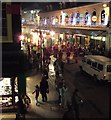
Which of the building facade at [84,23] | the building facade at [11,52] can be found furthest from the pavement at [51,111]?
the building facade at [84,23]

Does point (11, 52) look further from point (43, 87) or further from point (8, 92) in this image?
point (43, 87)

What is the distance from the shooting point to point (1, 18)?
480 inches

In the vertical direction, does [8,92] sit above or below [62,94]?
above

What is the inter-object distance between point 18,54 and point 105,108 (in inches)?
262

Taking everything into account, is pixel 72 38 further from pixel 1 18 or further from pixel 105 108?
pixel 1 18

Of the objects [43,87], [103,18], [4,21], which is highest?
[103,18]

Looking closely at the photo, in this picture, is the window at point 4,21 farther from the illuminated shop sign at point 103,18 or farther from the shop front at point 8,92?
the illuminated shop sign at point 103,18

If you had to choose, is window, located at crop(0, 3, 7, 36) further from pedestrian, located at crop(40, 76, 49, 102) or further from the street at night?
pedestrian, located at crop(40, 76, 49, 102)

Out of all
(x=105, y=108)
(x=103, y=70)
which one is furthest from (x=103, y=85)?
(x=105, y=108)

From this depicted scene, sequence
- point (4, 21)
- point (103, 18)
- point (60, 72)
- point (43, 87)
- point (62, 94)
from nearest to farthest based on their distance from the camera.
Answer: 1. point (4, 21)
2. point (62, 94)
3. point (43, 87)
4. point (60, 72)
5. point (103, 18)

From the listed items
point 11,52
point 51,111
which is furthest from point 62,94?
point 11,52

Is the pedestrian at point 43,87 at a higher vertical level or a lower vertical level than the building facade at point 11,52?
lower

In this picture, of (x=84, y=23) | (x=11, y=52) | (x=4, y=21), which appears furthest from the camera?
(x=84, y=23)

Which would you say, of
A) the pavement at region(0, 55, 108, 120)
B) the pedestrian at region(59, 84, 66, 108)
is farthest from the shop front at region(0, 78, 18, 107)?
the pedestrian at region(59, 84, 66, 108)
